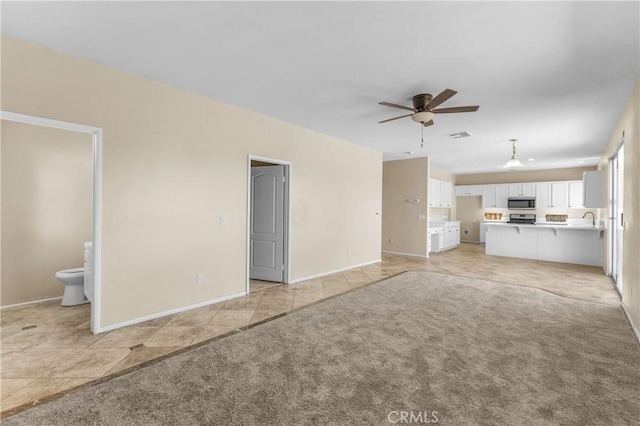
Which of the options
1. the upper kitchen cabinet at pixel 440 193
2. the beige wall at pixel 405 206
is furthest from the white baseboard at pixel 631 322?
the upper kitchen cabinet at pixel 440 193

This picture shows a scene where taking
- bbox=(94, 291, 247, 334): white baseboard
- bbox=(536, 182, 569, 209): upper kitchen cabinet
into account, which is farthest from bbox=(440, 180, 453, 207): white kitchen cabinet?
bbox=(94, 291, 247, 334): white baseboard

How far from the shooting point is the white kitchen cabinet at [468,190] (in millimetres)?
10914

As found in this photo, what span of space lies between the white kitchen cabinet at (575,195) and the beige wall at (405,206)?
5.08 m

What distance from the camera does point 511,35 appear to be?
94.7 inches

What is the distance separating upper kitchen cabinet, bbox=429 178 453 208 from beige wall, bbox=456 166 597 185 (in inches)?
40.2

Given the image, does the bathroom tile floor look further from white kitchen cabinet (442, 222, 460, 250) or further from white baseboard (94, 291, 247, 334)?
white kitchen cabinet (442, 222, 460, 250)

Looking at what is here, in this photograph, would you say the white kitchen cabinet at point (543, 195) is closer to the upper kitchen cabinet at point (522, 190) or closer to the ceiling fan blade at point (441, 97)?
the upper kitchen cabinet at point (522, 190)

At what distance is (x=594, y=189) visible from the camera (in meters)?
6.46

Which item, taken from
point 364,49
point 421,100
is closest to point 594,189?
point 421,100

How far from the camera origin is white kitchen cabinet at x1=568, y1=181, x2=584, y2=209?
29.8 feet

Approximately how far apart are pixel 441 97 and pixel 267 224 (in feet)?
11.3

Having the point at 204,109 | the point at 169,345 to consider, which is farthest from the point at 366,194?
the point at 169,345

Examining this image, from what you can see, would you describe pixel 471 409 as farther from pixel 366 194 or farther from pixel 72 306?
pixel 366 194

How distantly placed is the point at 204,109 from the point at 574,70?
13.6 feet
